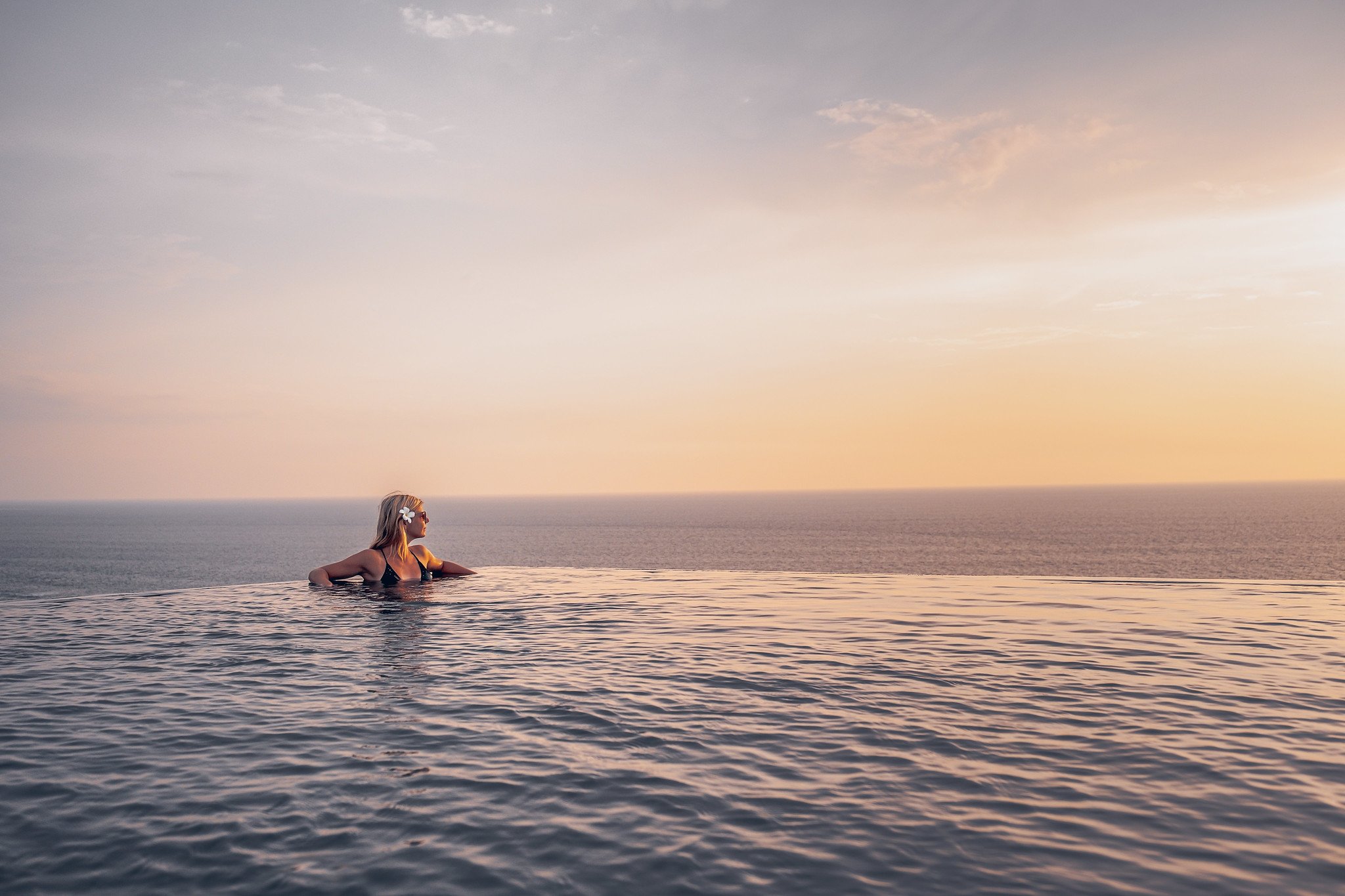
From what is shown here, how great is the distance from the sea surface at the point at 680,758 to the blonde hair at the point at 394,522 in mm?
3597

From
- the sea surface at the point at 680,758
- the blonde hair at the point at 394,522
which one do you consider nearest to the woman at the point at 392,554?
the blonde hair at the point at 394,522

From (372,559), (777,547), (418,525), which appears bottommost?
(777,547)

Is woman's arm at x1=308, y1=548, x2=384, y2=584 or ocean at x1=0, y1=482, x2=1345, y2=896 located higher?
woman's arm at x1=308, y1=548, x2=384, y2=584

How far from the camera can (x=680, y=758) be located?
21.1 ft

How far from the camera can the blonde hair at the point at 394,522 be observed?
1589cm

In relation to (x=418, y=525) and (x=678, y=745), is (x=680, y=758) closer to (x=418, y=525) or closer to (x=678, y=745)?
(x=678, y=745)

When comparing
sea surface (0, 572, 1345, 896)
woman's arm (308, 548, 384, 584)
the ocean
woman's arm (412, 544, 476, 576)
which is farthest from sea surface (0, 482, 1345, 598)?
sea surface (0, 572, 1345, 896)

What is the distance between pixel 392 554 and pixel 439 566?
210 centimetres

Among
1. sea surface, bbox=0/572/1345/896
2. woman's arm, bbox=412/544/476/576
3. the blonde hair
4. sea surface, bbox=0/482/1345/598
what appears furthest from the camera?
sea surface, bbox=0/482/1345/598

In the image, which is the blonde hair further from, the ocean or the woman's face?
the ocean

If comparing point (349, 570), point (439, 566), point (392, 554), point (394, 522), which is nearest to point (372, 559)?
point (392, 554)

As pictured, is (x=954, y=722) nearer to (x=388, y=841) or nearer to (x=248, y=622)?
(x=388, y=841)

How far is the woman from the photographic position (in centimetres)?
1602

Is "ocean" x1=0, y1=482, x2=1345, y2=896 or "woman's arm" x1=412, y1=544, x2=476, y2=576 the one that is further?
"woman's arm" x1=412, y1=544, x2=476, y2=576
